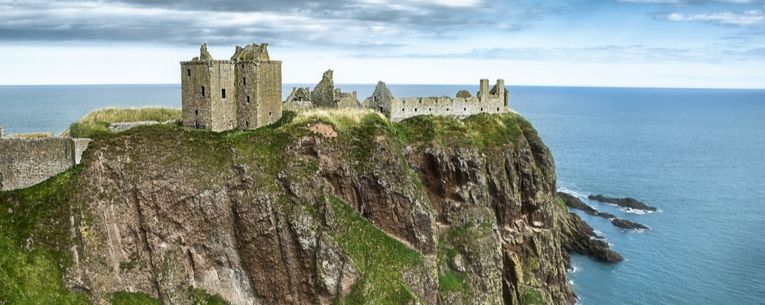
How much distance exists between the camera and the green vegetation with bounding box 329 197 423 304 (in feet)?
184

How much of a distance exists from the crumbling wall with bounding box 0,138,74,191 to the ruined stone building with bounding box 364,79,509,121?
1215 inches

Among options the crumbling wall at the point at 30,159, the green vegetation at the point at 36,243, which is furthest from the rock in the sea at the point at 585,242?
the crumbling wall at the point at 30,159

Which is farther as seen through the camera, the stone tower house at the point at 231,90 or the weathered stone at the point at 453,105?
the weathered stone at the point at 453,105

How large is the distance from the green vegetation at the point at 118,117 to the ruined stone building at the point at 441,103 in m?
20.3

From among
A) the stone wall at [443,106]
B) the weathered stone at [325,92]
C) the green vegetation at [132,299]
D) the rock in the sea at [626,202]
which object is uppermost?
the weathered stone at [325,92]

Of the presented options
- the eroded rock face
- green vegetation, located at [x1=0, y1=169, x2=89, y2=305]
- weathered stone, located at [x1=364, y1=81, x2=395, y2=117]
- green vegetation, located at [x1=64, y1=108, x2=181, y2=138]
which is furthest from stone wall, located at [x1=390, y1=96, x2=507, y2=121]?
A: green vegetation, located at [x1=0, y1=169, x2=89, y2=305]

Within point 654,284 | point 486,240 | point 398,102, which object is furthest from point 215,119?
point 654,284

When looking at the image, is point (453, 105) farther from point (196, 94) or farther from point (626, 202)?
point (626, 202)

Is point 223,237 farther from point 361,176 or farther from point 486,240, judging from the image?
point 486,240

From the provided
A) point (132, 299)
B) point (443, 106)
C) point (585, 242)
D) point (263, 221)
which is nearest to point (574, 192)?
point (585, 242)

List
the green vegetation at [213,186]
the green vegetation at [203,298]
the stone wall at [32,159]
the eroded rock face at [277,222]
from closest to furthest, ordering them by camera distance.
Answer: the green vegetation at [213,186]
the stone wall at [32,159]
the eroded rock face at [277,222]
the green vegetation at [203,298]

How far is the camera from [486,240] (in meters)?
69.2

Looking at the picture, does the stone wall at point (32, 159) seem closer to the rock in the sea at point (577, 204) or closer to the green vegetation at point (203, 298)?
the green vegetation at point (203, 298)

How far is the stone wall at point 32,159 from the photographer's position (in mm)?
51281
